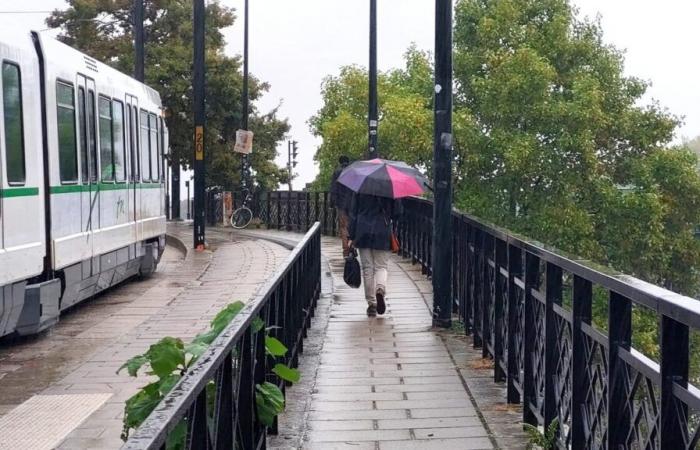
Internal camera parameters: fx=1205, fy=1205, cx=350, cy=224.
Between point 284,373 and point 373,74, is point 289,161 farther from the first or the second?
point 284,373

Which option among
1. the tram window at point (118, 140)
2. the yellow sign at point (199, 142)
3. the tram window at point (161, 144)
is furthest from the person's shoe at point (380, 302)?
the yellow sign at point (199, 142)

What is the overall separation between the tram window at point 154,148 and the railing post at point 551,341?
44.7 ft

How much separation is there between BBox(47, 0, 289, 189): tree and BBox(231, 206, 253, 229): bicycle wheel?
30.4 ft

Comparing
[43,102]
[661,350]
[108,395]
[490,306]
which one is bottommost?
[108,395]

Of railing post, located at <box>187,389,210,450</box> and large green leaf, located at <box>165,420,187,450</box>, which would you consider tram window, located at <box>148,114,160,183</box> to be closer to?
railing post, located at <box>187,389,210,450</box>

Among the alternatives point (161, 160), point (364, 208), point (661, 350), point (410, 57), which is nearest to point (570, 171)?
point (410, 57)

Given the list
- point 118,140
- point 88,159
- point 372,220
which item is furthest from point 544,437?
point 118,140

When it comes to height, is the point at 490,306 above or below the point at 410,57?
below

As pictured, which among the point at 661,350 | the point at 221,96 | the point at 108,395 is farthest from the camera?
the point at 221,96

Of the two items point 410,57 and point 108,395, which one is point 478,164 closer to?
point 410,57

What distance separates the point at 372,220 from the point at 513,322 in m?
4.83

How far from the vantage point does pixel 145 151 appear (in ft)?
60.1

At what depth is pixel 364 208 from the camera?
12289 millimetres

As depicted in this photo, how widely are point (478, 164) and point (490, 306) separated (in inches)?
1161
